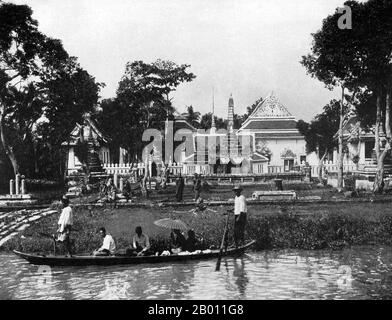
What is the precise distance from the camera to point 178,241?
1873cm

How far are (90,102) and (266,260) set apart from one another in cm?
2764

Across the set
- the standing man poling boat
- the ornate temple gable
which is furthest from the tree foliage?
the ornate temple gable

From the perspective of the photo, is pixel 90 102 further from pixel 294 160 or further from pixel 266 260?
pixel 266 260

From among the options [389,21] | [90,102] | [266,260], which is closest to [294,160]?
[90,102]

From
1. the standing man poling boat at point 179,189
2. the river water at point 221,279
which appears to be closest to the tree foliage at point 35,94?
the standing man poling boat at point 179,189

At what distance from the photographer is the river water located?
600 inches

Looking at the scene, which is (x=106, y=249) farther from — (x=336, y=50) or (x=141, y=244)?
(x=336, y=50)

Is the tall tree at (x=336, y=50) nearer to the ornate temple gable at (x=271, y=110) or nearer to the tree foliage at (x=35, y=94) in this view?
the tree foliage at (x=35, y=94)

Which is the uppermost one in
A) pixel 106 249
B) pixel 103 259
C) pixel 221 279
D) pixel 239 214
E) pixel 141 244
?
pixel 239 214

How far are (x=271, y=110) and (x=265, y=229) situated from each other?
42.5 meters

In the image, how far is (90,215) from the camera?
24.5 m

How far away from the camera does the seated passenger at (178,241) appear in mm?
18547

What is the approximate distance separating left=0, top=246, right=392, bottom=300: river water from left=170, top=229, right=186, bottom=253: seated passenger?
1.79 ft

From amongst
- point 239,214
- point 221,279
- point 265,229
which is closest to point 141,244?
point 221,279
